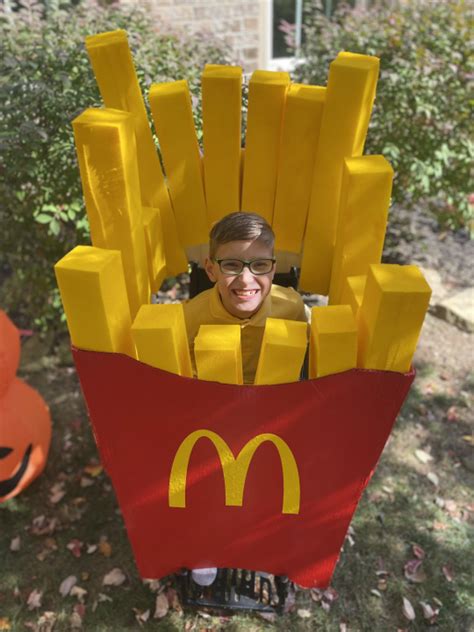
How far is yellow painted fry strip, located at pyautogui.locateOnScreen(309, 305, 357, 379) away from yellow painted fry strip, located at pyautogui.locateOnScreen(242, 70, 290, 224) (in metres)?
0.72

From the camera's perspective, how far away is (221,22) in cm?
486

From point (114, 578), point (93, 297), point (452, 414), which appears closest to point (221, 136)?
point (93, 297)

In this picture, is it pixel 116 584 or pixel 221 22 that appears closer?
pixel 116 584

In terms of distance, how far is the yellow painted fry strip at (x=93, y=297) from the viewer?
1.10m

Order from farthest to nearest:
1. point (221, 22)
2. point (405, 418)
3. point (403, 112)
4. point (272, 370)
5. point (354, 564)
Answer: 1. point (221, 22)
2. point (403, 112)
3. point (405, 418)
4. point (354, 564)
5. point (272, 370)

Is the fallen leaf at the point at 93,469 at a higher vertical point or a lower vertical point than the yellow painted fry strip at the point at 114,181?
lower

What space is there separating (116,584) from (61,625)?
0.22 metres

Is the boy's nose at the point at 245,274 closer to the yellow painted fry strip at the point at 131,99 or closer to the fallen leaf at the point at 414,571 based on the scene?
the yellow painted fry strip at the point at 131,99

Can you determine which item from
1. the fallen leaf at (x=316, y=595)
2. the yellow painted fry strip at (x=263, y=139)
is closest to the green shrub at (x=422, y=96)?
the yellow painted fry strip at (x=263, y=139)

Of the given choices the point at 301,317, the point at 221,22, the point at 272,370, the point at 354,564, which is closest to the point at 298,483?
the point at 272,370

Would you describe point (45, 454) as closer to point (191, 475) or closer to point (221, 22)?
point (191, 475)

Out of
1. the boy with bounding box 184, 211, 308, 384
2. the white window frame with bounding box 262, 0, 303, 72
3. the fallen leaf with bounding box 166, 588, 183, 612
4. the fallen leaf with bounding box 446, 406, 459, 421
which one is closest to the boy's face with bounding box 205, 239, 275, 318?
the boy with bounding box 184, 211, 308, 384

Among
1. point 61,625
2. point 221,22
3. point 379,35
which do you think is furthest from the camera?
point 221,22

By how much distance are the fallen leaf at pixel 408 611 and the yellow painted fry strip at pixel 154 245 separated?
1426 mm
